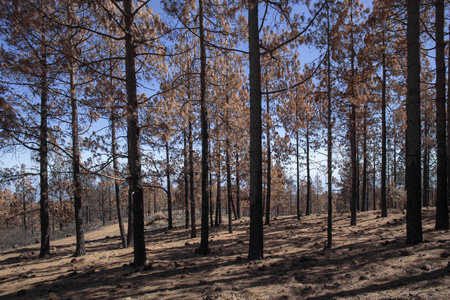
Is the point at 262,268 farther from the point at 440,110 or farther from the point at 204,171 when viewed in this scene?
the point at 440,110

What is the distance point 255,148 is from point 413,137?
3.87 m

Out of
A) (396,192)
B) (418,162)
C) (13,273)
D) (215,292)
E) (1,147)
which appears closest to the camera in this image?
(215,292)

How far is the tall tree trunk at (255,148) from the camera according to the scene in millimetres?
5828

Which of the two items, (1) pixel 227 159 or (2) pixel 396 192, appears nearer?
(1) pixel 227 159

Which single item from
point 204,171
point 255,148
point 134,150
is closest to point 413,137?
point 255,148

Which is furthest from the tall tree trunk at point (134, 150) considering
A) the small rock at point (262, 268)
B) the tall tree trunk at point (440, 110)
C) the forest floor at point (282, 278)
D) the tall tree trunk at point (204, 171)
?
the tall tree trunk at point (440, 110)

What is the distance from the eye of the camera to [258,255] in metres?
5.97

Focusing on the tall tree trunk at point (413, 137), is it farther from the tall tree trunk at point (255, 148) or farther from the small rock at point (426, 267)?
the tall tree trunk at point (255, 148)

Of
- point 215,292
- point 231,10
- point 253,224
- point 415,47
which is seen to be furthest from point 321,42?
point 215,292

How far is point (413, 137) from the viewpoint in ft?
19.2

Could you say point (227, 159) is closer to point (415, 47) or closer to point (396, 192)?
point (415, 47)

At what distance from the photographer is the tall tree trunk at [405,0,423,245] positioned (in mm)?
5781

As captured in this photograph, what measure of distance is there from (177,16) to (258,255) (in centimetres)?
658

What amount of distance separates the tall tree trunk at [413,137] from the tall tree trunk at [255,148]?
3.65 m
